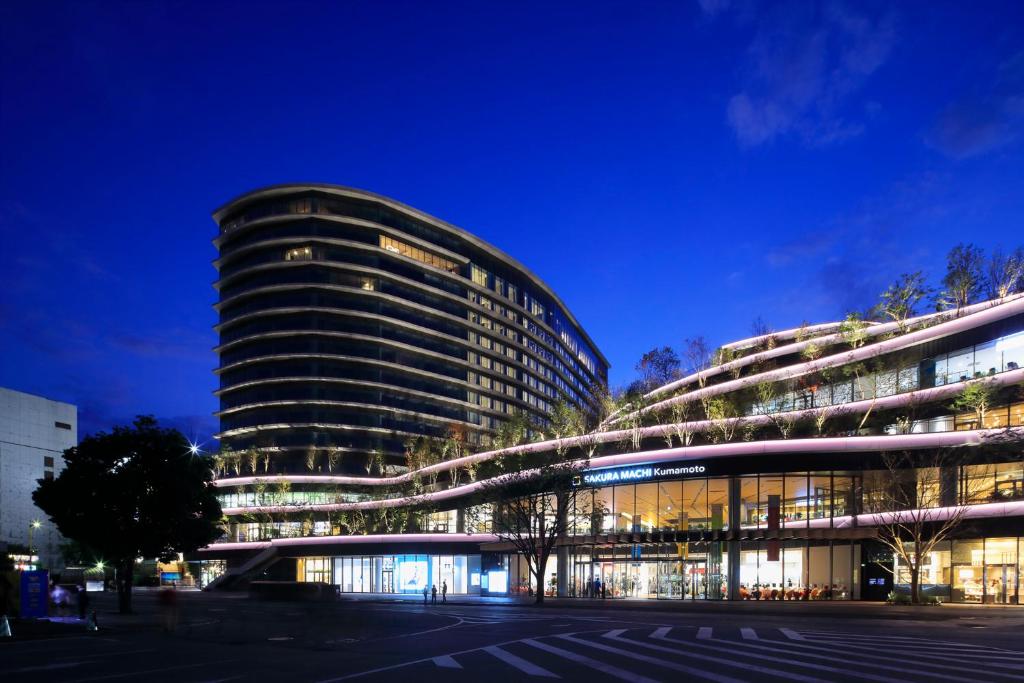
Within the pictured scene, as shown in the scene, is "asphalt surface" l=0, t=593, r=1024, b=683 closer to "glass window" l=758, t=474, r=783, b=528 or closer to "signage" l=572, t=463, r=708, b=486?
"glass window" l=758, t=474, r=783, b=528

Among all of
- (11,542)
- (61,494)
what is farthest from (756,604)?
(11,542)

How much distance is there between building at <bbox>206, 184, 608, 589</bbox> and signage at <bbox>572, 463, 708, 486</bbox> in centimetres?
5853

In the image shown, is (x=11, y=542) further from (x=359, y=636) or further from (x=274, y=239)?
(x=359, y=636)

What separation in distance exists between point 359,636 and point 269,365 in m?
98.9

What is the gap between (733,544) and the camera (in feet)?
176

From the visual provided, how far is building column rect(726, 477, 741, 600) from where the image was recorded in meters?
52.8

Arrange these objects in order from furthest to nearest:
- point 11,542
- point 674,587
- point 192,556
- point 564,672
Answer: point 11,542
point 192,556
point 674,587
point 564,672

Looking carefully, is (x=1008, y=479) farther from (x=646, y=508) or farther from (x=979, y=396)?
(x=646, y=508)

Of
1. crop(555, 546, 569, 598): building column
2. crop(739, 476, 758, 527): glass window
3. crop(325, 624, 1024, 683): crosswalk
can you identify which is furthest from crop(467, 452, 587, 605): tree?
crop(325, 624, 1024, 683): crosswalk

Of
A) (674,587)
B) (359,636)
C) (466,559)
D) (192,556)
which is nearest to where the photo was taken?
(359,636)

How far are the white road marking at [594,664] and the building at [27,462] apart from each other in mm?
147445

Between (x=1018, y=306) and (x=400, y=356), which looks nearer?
(x=1018, y=306)

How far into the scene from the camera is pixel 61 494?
4497 cm

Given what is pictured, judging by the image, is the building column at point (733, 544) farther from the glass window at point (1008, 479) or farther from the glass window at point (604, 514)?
the glass window at point (1008, 479)
